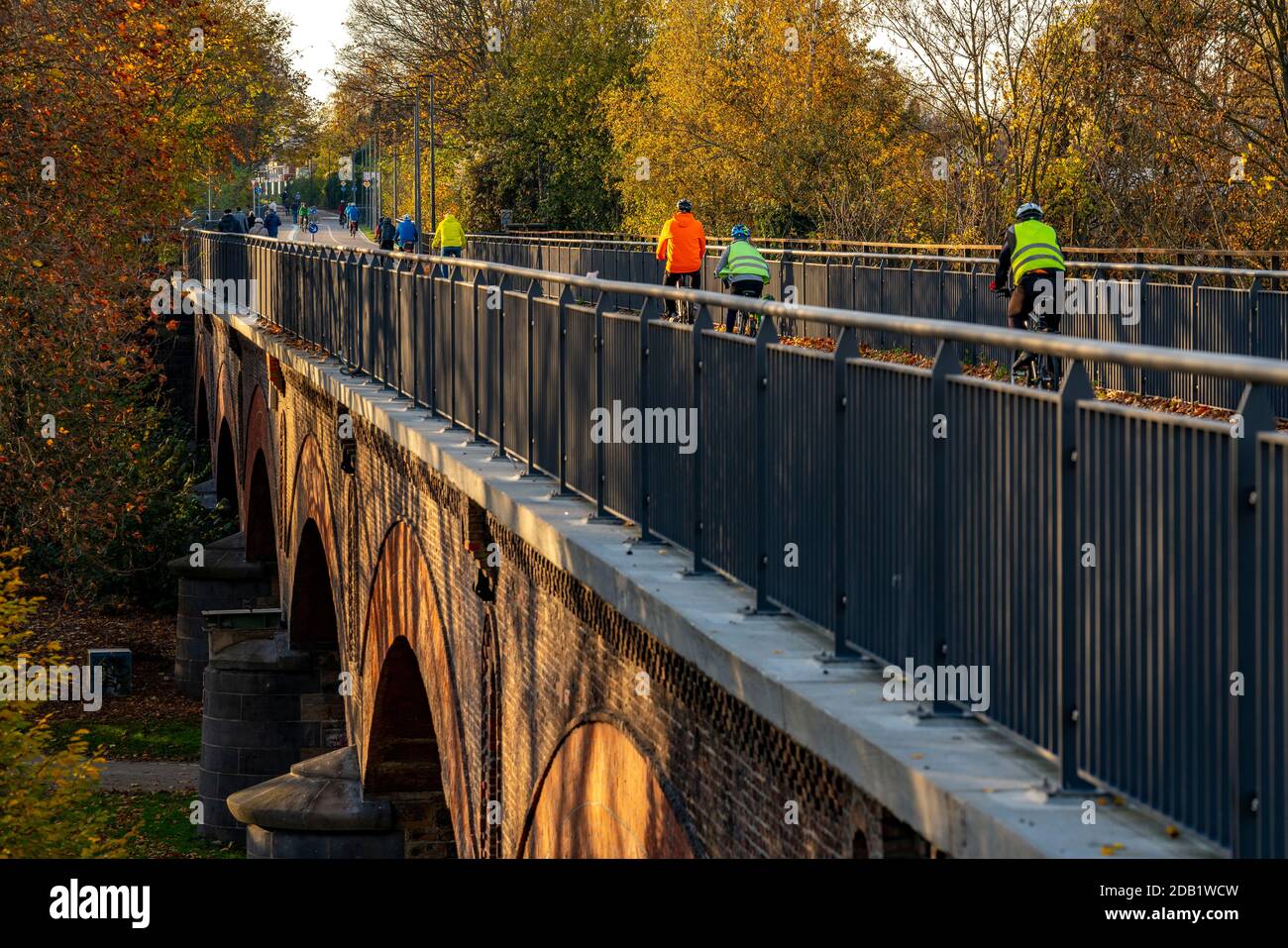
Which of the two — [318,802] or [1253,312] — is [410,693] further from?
[1253,312]

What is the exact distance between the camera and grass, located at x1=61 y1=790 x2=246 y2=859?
27.8m

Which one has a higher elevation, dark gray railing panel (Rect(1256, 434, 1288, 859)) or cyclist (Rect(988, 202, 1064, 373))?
cyclist (Rect(988, 202, 1064, 373))

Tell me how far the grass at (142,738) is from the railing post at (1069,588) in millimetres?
30878

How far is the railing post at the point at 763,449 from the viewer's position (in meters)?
6.85

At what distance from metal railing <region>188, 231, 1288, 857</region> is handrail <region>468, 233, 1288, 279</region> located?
28.2 feet

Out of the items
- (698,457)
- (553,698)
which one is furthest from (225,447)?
(698,457)

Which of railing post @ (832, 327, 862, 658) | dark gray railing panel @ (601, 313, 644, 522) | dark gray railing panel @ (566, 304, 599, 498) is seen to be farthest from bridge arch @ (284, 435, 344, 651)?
railing post @ (832, 327, 862, 658)

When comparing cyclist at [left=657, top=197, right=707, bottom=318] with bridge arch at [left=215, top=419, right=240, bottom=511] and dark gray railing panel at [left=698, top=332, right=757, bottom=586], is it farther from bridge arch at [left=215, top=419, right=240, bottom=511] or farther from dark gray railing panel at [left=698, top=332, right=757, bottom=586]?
bridge arch at [left=215, top=419, right=240, bottom=511]

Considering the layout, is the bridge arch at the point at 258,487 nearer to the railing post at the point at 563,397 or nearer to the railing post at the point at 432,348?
the railing post at the point at 432,348

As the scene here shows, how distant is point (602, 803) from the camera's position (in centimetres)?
870

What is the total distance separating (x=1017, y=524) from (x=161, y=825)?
26.4m

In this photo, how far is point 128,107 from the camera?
21.6 m

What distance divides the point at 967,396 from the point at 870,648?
1.03m
